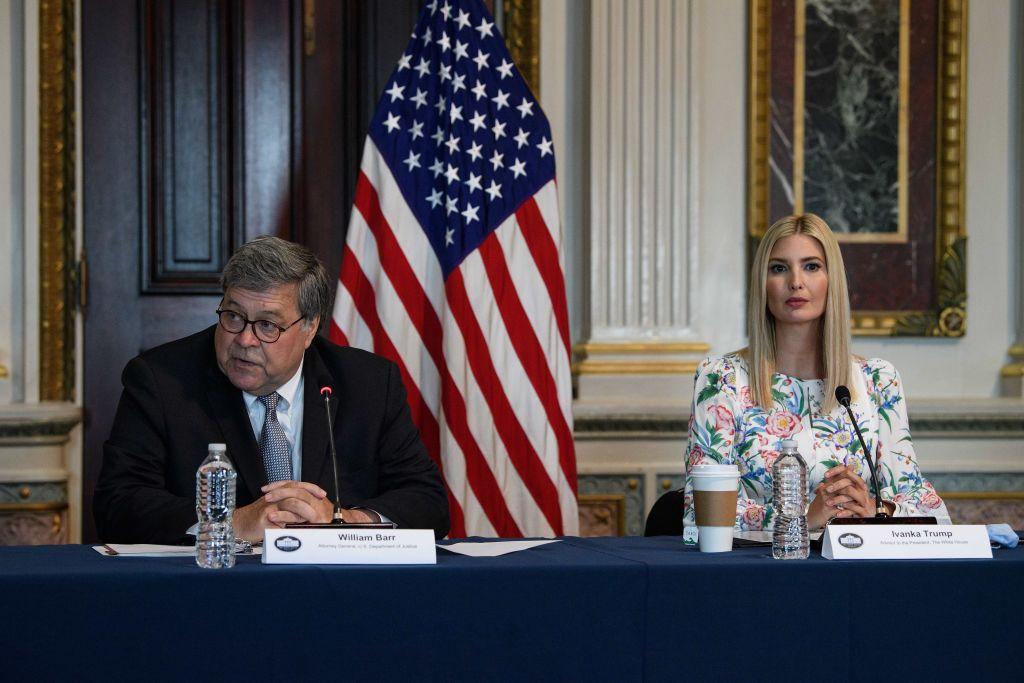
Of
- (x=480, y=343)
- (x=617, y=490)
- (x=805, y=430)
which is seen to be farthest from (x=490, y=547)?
(x=617, y=490)

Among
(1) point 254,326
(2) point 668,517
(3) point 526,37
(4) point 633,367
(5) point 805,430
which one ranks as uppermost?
(3) point 526,37

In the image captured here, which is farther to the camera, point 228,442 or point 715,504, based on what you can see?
point 228,442

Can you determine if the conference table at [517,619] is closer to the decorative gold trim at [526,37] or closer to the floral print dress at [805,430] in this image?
the floral print dress at [805,430]

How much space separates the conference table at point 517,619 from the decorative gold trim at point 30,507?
2.37 meters

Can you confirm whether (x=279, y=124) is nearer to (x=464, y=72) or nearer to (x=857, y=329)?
(x=464, y=72)

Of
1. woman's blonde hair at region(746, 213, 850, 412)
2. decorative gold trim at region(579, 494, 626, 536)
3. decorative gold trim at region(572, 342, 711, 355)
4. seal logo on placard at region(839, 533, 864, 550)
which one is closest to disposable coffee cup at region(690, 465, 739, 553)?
seal logo on placard at region(839, 533, 864, 550)

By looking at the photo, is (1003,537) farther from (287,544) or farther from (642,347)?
(642,347)

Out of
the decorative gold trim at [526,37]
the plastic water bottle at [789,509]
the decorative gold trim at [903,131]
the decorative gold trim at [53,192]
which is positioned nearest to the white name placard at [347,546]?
the plastic water bottle at [789,509]

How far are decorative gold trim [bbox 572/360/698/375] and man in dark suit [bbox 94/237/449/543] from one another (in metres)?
1.77

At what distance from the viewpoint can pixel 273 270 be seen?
290 cm

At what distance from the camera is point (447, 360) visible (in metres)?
4.31

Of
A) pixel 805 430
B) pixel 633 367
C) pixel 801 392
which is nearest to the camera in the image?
pixel 805 430

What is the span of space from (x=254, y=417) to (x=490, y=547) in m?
0.88

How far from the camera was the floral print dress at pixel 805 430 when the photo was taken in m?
3.24
